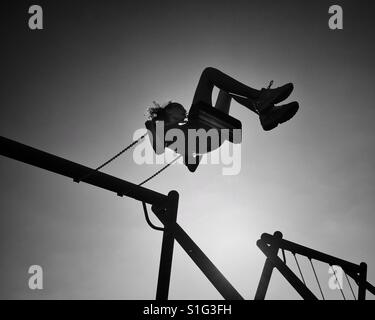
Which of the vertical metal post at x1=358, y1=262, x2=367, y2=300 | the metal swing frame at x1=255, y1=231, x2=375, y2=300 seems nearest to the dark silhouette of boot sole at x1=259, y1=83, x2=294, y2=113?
the metal swing frame at x1=255, y1=231, x2=375, y2=300

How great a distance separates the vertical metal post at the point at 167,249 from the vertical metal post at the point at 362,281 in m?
4.47

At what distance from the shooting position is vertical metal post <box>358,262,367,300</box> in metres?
6.51

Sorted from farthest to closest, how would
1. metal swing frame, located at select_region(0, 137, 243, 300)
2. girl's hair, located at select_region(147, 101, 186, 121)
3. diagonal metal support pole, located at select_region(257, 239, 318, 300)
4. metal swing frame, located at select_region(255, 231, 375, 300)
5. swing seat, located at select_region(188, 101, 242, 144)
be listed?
metal swing frame, located at select_region(255, 231, 375, 300)
diagonal metal support pole, located at select_region(257, 239, 318, 300)
girl's hair, located at select_region(147, 101, 186, 121)
swing seat, located at select_region(188, 101, 242, 144)
metal swing frame, located at select_region(0, 137, 243, 300)

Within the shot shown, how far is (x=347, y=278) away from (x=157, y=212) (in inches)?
173

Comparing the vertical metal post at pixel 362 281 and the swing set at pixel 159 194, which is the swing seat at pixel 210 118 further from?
the vertical metal post at pixel 362 281

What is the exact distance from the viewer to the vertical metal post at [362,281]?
21.4 ft

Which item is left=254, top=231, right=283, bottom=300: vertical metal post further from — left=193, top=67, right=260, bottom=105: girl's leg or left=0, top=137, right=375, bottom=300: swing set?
left=193, top=67, right=260, bottom=105: girl's leg

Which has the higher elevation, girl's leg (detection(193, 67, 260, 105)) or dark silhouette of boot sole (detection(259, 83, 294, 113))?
girl's leg (detection(193, 67, 260, 105))

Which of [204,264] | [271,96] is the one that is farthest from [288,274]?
[271,96]

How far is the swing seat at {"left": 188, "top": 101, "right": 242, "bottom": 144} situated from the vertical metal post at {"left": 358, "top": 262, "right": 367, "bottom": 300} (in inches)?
177

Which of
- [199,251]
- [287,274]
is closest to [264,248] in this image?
[287,274]

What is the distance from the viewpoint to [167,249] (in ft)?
12.5

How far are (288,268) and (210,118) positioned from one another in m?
2.91

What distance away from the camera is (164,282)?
3.70m
